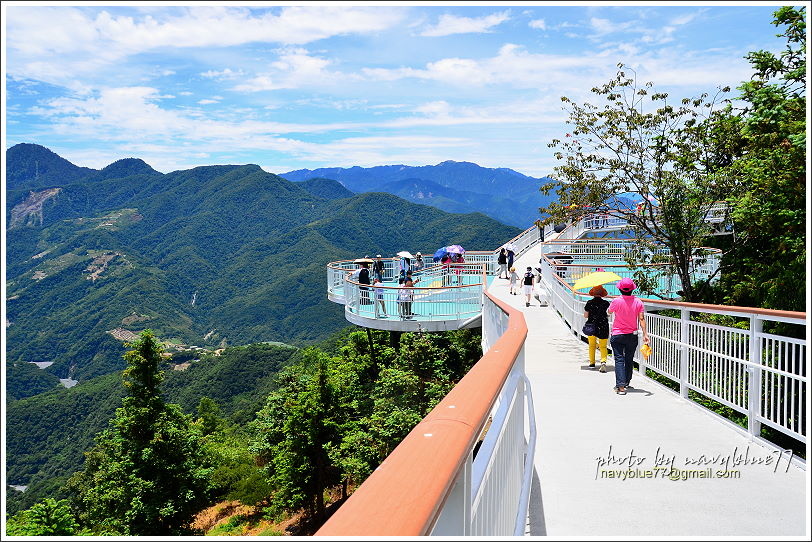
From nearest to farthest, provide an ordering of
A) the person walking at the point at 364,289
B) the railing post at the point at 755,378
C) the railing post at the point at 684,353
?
the railing post at the point at 755,378, the railing post at the point at 684,353, the person walking at the point at 364,289

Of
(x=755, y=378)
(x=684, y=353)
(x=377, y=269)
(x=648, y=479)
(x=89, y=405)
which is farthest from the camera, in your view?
Answer: (x=89, y=405)

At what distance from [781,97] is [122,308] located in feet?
671

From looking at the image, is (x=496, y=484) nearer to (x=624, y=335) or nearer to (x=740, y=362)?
(x=740, y=362)

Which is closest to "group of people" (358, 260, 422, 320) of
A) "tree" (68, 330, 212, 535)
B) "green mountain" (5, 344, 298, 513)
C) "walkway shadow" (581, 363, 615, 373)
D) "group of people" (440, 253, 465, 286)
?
"group of people" (440, 253, 465, 286)

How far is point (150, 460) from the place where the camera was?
84.8 feet

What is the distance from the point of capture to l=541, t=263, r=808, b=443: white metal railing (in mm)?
5152

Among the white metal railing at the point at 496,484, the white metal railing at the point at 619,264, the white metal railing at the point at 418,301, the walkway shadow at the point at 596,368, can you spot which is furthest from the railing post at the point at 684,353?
the white metal railing at the point at 418,301

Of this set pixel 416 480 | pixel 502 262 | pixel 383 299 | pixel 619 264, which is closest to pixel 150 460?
pixel 383 299

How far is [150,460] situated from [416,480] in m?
28.3

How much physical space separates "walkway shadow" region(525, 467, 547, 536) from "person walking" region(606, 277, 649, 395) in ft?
12.6

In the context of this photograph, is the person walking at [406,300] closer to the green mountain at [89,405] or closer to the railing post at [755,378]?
the railing post at [755,378]

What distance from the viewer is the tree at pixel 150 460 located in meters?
25.5

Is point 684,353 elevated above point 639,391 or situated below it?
above

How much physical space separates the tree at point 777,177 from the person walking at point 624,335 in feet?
14.5
